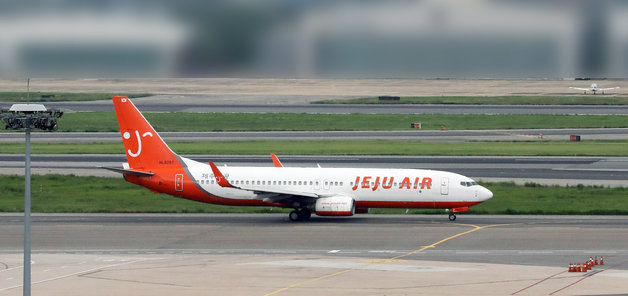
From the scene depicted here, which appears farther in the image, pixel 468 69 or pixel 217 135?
pixel 217 135

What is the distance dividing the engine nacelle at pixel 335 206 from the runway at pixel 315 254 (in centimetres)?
66

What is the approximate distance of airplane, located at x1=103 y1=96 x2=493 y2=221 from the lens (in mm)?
52969

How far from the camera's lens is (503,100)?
144250 mm

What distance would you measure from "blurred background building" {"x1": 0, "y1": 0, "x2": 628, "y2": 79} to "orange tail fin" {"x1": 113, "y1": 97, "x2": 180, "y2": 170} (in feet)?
59.6

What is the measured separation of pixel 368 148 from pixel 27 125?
61.2m

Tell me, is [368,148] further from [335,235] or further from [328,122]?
[335,235]

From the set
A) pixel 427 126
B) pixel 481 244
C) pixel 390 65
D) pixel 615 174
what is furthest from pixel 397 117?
pixel 390 65

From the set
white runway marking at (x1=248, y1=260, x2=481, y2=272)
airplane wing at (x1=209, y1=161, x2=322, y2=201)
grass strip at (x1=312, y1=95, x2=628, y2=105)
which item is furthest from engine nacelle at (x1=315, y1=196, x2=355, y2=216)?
grass strip at (x1=312, y1=95, x2=628, y2=105)

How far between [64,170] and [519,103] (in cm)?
8007

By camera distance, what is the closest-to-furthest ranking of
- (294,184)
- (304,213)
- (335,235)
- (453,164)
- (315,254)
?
(315,254) < (335,235) < (304,213) < (294,184) < (453,164)

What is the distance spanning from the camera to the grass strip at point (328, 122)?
10888cm

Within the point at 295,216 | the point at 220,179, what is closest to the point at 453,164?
the point at 295,216

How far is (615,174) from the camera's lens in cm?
7144

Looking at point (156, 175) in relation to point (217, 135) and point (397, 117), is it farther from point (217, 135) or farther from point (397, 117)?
point (397, 117)
